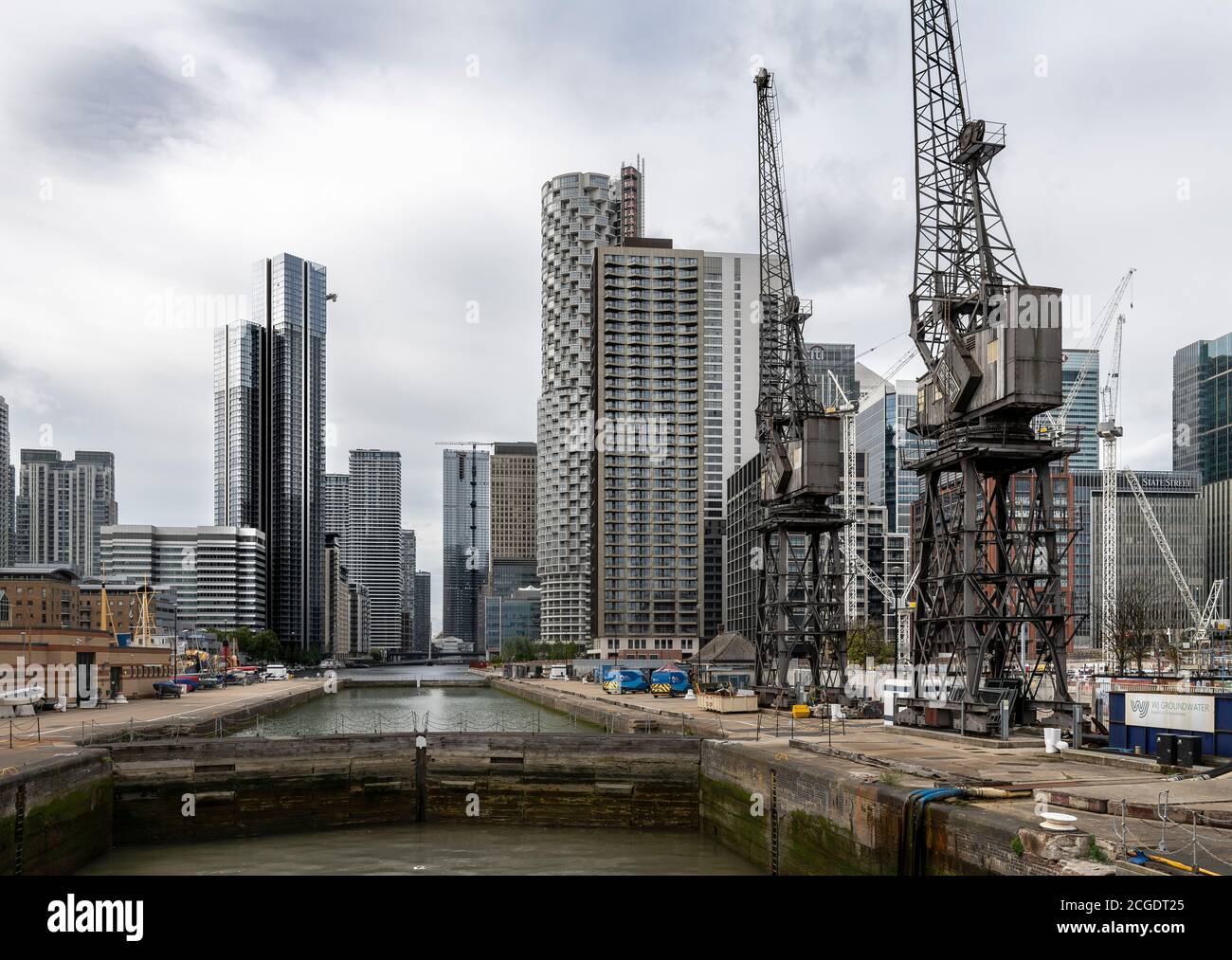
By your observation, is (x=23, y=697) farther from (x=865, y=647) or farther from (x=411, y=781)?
(x=865, y=647)

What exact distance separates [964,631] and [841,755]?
14.4 metres

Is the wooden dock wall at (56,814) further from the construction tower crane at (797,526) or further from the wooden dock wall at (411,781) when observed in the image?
the construction tower crane at (797,526)

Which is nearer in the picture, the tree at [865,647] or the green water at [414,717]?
the green water at [414,717]

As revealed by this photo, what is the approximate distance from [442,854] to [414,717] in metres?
31.7

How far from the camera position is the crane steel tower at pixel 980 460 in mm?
49031

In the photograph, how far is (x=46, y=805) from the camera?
3556 cm

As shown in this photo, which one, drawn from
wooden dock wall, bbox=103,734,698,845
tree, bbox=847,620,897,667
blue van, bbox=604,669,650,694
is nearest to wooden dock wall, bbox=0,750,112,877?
wooden dock wall, bbox=103,734,698,845

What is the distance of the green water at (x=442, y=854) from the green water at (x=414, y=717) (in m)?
15.2

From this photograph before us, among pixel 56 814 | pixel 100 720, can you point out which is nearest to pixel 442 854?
pixel 56 814

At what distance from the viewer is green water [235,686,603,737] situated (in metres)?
84.8
